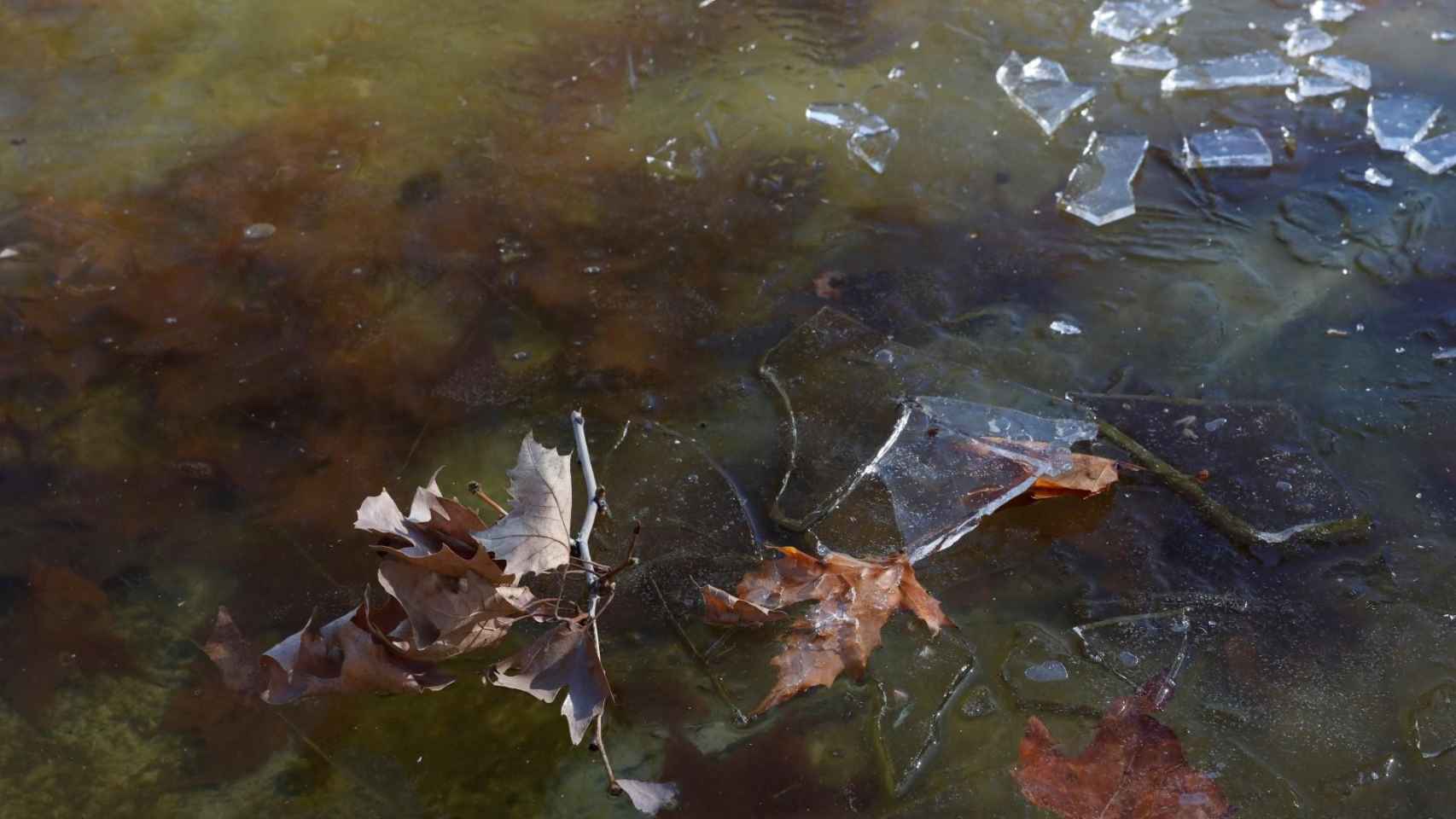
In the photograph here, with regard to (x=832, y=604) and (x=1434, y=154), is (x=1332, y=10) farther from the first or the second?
(x=832, y=604)

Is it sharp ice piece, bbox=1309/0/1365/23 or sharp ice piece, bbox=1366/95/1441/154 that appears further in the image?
sharp ice piece, bbox=1309/0/1365/23

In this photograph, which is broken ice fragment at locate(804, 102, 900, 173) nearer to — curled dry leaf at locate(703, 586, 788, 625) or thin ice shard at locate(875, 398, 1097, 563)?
thin ice shard at locate(875, 398, 1097, 563)

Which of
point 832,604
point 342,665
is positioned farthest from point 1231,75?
point 342,665

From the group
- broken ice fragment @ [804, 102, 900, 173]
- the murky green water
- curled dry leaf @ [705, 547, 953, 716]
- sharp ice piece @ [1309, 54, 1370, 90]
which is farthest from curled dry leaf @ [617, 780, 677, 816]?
sharp ice piece @ [1309, 54, 1370, 90]

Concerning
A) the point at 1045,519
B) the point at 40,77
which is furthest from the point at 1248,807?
the point at 40,77

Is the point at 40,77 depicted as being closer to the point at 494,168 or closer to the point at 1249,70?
the point at 494,168
